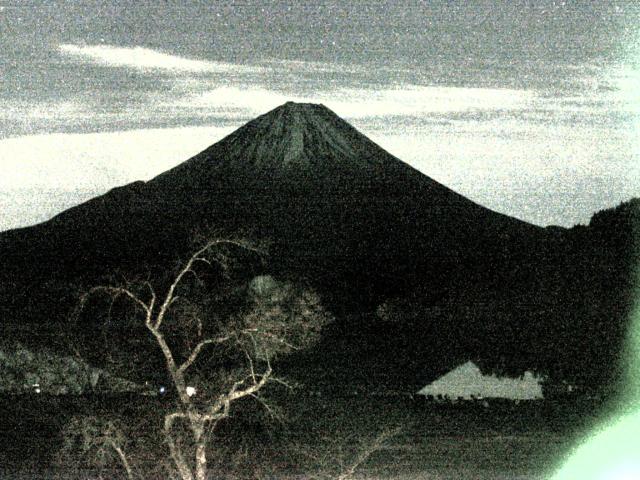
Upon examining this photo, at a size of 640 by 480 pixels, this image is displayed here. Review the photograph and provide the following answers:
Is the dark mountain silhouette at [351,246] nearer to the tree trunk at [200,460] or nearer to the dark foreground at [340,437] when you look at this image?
the dark foreground at [340,437]

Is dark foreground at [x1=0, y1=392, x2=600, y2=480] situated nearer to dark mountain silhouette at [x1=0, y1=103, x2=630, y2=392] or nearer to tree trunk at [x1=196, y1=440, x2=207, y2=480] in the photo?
tree trunk at [x1=196, y1=440, x2=207, y2=480]

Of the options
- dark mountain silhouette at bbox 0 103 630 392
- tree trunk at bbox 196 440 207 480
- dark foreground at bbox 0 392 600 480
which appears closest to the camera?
tree trunk at bbox 196 440 207 480

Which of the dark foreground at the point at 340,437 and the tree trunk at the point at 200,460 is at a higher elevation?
the tree trunk at the point at 200,460

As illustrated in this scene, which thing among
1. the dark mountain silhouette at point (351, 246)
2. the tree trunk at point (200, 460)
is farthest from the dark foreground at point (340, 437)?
the dark mountain silhouette at point (351, 246)

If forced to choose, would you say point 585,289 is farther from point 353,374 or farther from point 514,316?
point 353,374

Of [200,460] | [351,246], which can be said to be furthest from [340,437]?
[351,246]

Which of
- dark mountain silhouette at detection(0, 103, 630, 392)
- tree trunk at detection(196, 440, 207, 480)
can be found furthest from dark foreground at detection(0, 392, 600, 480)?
dark mountain silhouette at detection(0, 103, 630, 392)

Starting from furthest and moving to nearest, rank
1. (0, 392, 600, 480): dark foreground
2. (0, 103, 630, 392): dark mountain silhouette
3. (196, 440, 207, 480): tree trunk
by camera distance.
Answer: (0, 103, 630, 392): dark mountain silhouette, (0, 392, 600, 480): dark foreground, (196, 440, 207, 480): tree trunk
